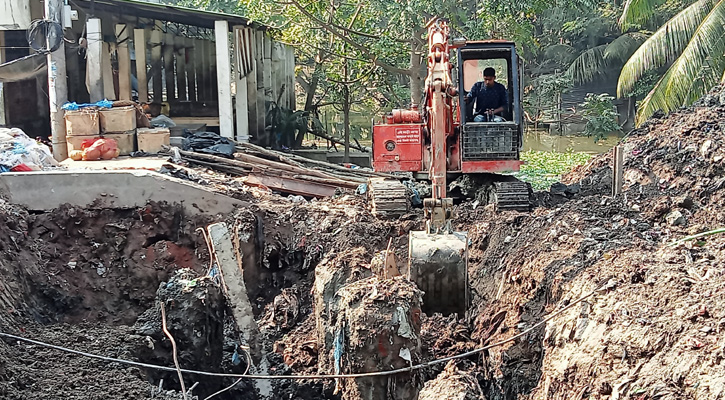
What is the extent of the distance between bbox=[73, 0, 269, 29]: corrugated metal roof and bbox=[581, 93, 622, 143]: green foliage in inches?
547

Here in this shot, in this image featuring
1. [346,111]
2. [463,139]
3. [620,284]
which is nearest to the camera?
[620,284]

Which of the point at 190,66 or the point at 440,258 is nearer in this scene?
the point at 440,258

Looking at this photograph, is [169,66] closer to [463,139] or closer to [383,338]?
[463,139]

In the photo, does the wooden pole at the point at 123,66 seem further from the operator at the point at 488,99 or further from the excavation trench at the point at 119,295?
the operator at the point at 488,99

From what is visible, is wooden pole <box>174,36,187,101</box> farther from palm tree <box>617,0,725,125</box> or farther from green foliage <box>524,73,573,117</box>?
green foliage <box>524,73,573,117</box>

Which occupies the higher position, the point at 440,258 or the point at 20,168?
the point at 20,168

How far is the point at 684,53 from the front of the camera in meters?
15.6

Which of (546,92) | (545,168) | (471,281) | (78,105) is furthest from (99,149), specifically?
(546,92)

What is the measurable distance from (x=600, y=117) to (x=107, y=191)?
20.1 meters

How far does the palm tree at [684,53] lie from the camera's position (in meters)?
15.3

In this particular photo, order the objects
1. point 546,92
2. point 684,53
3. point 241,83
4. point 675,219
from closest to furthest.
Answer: point 675,219 < point 684,53 < point 241,83 < point 546,92

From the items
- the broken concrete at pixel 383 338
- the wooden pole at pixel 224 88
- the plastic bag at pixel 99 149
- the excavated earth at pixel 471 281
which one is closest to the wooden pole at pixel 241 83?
the wooden pole at pixel 224 88

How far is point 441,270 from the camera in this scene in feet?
24.9

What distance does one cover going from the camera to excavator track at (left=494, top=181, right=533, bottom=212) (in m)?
10.9
